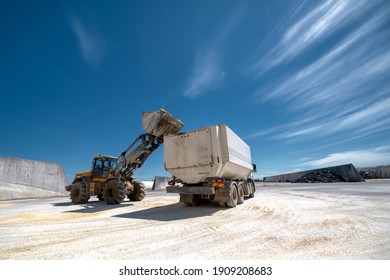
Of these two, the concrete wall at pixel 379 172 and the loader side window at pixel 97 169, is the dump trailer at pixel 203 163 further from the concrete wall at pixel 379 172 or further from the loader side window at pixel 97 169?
the concrete wall at pixel 379 172

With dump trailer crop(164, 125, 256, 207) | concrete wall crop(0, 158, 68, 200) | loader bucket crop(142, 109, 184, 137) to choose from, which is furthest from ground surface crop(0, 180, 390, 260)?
concrete wall crop(0, 158, 68, 200)

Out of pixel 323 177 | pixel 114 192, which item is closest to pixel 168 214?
pixel 114 192

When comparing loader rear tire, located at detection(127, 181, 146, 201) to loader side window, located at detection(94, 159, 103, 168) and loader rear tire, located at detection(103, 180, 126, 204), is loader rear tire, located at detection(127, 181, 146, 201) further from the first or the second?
loader side window, located at detection(94, 159, 103, 168)

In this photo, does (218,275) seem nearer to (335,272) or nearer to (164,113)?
(335,272)

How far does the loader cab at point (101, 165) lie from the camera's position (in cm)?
1261

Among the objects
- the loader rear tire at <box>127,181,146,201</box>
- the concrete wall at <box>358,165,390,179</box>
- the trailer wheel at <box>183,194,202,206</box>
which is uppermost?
the concrete wall at <box>358,165,390,179</box>

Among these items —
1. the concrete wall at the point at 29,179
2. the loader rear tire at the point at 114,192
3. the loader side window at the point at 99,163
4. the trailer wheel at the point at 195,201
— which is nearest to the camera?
the trailer wheel at the point at 195,201

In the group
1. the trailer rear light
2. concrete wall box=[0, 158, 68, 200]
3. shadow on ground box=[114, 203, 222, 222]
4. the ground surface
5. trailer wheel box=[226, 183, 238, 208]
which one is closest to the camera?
the ground surface

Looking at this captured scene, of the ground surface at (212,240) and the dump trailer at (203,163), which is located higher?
the dump trailer at (203,163)

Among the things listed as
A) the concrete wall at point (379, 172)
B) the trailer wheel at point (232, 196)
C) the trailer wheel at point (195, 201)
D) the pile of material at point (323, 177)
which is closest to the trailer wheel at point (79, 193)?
the trailer wheel at point (195, 201)

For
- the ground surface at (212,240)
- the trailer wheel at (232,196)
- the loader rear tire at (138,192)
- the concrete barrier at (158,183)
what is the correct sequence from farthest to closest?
1. the concrete barrier at (158,183)
2. the loader rear tire at (138,192)
3. the trailer wheel at (232,196)
4. the ground surface at (212,240)

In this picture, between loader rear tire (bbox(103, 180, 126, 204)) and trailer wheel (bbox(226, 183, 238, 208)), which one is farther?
loader rear tire (bbox(103, 180, 126, 204))

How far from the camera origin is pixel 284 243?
3637 millimetres

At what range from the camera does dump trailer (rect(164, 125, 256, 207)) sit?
8.00 m
